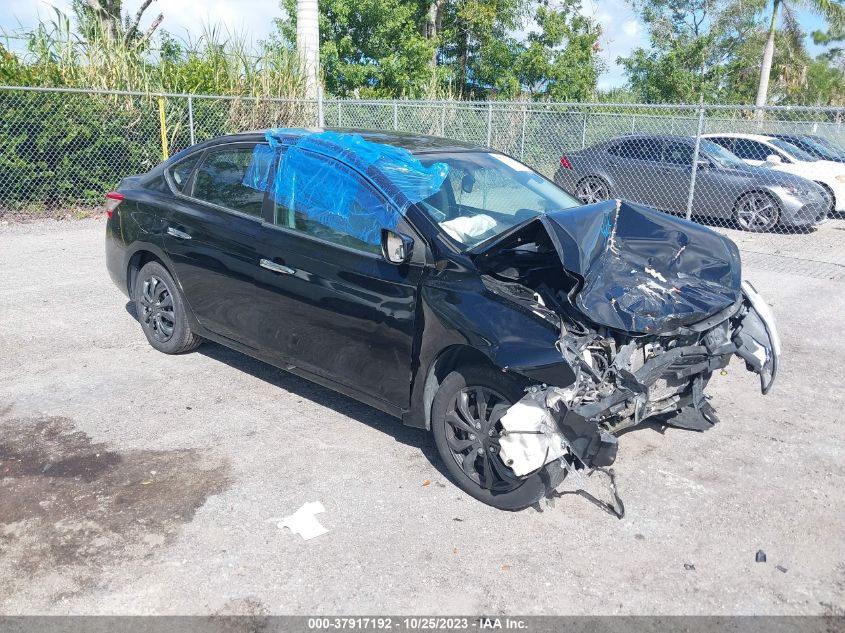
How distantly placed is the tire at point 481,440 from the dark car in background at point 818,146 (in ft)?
39.3

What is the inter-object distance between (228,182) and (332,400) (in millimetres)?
1623

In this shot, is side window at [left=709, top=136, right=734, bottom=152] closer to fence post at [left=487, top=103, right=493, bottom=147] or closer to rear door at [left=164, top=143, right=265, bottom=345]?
fence post at [left=487, top=103, right=493, bottom=147]

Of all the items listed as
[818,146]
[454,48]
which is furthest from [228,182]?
[454,48]

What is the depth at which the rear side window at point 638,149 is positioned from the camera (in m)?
12.8

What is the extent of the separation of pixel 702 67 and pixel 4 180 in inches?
1017

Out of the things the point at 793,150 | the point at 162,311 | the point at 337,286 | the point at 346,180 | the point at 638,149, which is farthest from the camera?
the point at 793,150

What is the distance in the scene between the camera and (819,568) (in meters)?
3.45

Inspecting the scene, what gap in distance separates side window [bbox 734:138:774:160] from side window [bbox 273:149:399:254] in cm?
1081

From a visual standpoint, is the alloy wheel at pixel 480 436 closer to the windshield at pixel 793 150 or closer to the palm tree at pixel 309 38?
the windshield at pixel 793 150

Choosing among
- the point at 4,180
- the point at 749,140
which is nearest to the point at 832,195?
the point at 749,140

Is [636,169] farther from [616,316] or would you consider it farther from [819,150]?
[616,316]

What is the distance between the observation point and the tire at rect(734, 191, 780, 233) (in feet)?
40.4

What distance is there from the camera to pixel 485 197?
186 inches

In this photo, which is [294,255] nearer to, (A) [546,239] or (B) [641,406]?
(A) [546,239]
